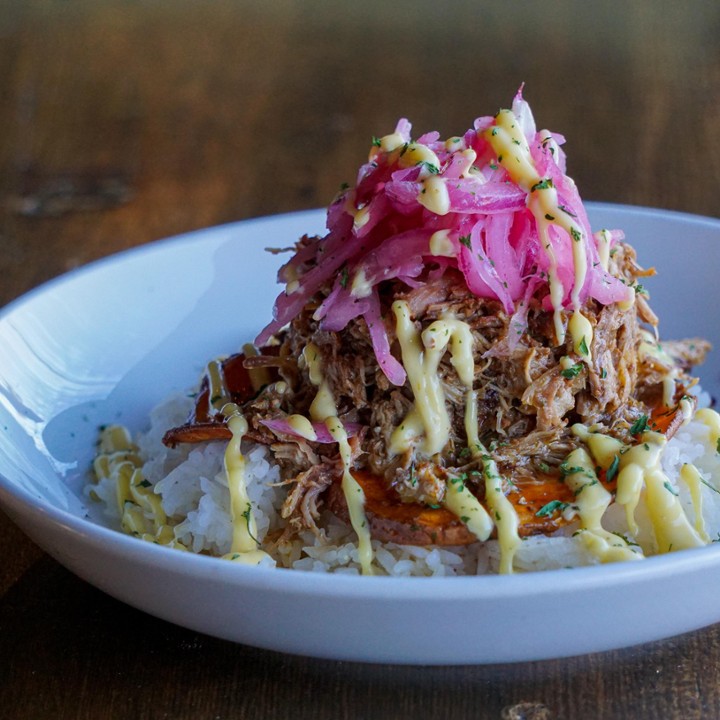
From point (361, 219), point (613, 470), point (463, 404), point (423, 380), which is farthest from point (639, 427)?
point (361, 219)

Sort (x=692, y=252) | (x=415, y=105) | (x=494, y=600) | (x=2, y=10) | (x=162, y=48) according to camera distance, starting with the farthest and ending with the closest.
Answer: (x=2, y=10) → (x=162, y=48) → (x=415, y=105) → (x=692, y=252) → (x=494, y=600)

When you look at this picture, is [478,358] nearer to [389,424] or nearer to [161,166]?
[389,424]

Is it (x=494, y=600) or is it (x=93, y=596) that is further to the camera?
(x=93, y=596)

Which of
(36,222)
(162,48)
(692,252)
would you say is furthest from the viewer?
(162,48)

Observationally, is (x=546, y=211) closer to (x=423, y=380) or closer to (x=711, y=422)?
(x=423, y=380)

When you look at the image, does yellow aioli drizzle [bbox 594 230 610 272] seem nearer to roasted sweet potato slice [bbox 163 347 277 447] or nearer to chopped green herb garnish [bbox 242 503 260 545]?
roasted sweet potato slice [bbox 163 347 277 447]

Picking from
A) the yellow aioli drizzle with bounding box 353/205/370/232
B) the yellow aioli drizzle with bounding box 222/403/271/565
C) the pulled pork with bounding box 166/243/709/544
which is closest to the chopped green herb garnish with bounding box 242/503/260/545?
the yellow aioli drizzle with bounding box 222/403/271/565

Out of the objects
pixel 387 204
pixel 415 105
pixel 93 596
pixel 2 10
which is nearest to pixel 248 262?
pixel 387 204

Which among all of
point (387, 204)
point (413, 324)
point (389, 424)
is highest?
point (387, 204)
